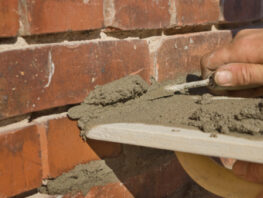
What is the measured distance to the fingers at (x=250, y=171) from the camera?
2.75 feet

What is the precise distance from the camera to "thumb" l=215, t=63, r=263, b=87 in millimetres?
873

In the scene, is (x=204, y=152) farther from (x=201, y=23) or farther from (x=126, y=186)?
(x=201, y=23)

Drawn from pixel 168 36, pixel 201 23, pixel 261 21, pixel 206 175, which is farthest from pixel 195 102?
pixel 261 21

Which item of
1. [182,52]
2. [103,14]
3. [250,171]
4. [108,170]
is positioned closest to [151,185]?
[108,170]

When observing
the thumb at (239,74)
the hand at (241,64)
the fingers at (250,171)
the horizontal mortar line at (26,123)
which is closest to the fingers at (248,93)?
the hand at (241,64)

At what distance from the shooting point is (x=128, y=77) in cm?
88

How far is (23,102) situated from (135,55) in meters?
0.34

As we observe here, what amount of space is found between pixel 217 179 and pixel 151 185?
0.94 feet

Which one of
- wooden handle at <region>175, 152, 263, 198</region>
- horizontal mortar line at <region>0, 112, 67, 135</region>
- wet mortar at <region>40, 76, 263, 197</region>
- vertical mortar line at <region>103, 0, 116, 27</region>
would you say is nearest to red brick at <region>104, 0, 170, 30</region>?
vertical mortar line at <region>103, 0, 116, 27</region>

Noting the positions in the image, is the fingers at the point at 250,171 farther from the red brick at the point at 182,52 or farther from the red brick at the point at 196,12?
the red brick at the point at 196,12

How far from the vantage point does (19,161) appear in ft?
2.36

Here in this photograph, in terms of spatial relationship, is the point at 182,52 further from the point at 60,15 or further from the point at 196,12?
the point at 60,15

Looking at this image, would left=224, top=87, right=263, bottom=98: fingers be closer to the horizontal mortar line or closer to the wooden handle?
the wooden handle

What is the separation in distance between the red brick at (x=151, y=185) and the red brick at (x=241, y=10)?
0.57 m
